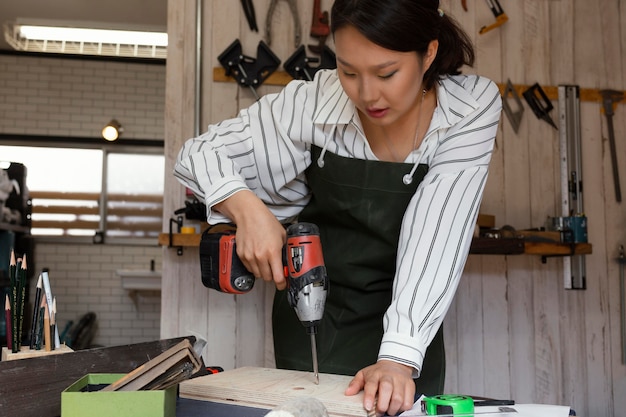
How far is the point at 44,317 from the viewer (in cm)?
142

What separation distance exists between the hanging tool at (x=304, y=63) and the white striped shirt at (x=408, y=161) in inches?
57.1

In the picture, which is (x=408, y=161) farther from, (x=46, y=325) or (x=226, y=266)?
(x=46, y=325)

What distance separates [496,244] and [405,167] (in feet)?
4.64

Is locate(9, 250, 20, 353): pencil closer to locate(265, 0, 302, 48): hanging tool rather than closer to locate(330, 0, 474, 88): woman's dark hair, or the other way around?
locate(330, 0, 474, 88): woman's dark hair

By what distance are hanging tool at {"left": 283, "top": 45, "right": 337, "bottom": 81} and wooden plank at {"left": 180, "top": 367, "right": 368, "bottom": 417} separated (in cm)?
208

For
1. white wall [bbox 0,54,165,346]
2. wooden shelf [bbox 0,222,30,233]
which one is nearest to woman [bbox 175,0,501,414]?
wooden shelf [bbox 0,222,30,233]

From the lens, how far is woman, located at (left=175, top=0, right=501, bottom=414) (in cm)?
140

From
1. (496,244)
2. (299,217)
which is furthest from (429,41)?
(496,244)

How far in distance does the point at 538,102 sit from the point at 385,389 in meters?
2.69

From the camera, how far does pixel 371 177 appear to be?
170 cm

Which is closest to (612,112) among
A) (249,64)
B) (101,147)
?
(249,64)

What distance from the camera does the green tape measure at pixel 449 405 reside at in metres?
0.99

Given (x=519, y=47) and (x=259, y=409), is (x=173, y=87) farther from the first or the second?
(x=259, y=409)

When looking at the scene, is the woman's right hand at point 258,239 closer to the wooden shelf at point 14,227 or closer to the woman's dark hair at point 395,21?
the woman's dark hair at point 395,21
